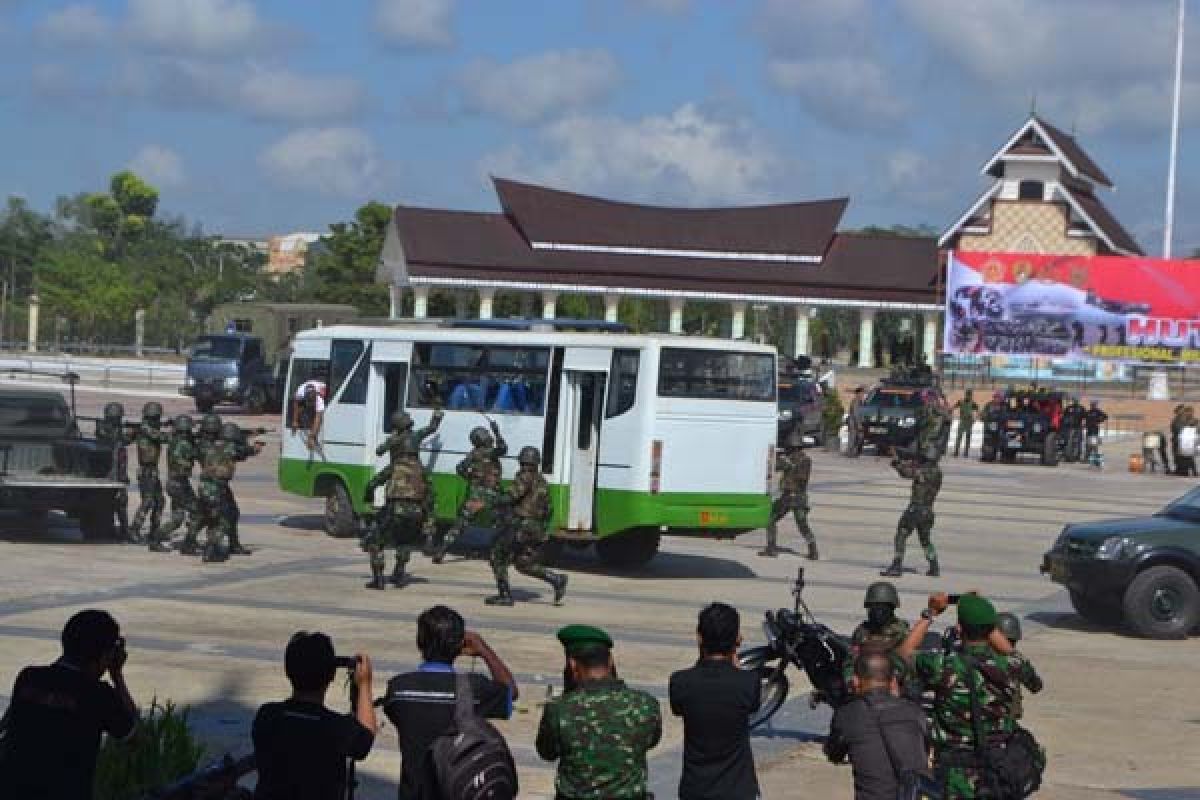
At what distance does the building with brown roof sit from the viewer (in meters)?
69.8

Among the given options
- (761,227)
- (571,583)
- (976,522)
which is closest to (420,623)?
(571,583)

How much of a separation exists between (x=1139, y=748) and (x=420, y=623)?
6.80 meters

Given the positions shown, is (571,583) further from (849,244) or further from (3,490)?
(849,244)

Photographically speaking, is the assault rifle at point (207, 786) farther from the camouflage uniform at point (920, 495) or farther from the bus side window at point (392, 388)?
the bus side window at point (392, 388)

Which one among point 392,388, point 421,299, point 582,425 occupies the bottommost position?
point 582,425

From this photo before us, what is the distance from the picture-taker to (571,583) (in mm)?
21109

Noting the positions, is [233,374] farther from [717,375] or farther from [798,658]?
[798,658]

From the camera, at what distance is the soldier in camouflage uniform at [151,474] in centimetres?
2205

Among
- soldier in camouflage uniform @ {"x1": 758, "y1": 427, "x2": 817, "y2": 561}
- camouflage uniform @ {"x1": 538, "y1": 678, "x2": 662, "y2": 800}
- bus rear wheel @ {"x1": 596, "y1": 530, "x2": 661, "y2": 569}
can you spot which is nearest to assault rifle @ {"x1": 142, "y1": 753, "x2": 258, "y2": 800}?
camouflage uniform @ {"x1": 538, "y1": 678, "x2": 662, "y2": 800}

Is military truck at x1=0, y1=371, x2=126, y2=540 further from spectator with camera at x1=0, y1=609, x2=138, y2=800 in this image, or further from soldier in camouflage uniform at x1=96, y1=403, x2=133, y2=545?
spectator with camera at x1=0, y1=609, x2=138, y2=800

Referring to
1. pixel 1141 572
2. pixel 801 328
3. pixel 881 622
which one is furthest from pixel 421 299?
pixel 881 622

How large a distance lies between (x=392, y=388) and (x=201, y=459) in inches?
132

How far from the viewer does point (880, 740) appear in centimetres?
813

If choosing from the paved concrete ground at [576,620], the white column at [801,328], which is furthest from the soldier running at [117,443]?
the white column at [801,328]
